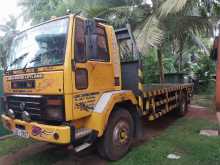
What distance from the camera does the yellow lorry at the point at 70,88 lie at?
3693 mm

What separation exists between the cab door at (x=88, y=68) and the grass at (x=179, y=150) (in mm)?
1302

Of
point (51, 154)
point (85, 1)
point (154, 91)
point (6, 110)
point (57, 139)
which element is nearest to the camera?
point (57, 139)

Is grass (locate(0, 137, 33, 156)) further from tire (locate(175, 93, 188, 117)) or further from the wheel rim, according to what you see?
tire (locate(175, 93, 188, 117))

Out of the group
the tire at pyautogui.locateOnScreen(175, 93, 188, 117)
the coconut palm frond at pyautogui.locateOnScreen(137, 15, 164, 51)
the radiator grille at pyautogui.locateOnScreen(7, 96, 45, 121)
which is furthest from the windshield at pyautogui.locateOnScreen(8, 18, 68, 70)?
the tire at pyautogui.locateOnScreen(175, 93, 188, 117)

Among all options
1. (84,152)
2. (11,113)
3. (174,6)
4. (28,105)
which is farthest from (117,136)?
(174,6)

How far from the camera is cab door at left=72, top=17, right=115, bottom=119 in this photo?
3816 mm

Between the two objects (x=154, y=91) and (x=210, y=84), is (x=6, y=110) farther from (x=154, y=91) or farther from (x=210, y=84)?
(x=210, y=84)

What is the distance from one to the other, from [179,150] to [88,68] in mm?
2487

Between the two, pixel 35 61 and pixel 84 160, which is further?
pixel 84 160

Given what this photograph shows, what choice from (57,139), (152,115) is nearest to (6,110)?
(57,139)

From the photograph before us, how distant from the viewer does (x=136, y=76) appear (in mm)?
5195

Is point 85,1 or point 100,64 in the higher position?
point 85,1

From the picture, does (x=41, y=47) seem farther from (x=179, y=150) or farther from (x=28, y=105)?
(x=179, y=150)

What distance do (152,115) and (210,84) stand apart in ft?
35.3
